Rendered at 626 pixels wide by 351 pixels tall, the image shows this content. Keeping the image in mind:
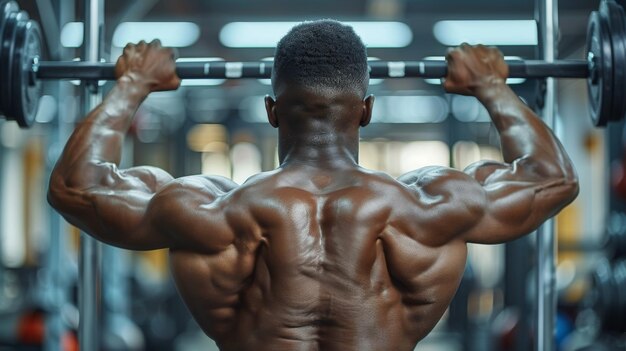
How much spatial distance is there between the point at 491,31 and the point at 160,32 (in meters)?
2.30

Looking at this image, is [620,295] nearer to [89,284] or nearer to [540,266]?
[540,266]

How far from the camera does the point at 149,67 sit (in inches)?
83.6

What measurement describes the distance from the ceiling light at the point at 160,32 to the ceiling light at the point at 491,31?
178 cm

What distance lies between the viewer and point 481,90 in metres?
2.12

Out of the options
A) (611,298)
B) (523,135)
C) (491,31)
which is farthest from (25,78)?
(491,31)

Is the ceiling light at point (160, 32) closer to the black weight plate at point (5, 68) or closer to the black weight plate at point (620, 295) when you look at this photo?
the black weight plate at point (620, 295)

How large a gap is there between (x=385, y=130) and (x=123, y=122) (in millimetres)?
9226

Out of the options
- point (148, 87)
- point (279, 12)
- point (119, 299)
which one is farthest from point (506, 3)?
point (148, 87)

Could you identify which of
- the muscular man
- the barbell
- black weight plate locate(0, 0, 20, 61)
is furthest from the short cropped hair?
black weight plate locate(0, 0, 20, 61)

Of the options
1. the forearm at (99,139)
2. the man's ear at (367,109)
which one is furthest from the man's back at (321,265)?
the forearm at (99,139)

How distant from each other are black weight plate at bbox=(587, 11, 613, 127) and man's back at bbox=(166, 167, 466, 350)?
0.66m

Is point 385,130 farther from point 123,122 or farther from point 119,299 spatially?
point 123,122

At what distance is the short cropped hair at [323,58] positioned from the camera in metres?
1.78

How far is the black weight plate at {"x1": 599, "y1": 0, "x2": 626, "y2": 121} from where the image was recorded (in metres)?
2.18
